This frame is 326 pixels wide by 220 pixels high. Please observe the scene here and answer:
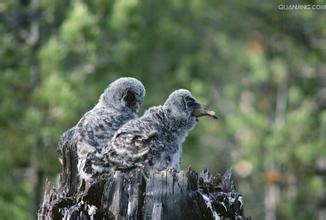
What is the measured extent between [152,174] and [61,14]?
43.5 ft

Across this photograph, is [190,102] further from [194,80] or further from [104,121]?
[194,80]

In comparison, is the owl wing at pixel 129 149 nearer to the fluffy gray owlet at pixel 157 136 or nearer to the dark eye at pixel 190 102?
the fluffy gray owlet at pixel 157 136

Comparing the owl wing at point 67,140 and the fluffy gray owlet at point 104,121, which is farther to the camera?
the owl wing at point 67,140

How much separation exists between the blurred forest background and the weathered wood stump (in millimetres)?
8840

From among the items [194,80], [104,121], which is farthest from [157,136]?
[194,80]

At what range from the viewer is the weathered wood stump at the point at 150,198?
290 inches

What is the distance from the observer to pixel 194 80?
1099 inches

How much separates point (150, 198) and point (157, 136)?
1241 millimetres

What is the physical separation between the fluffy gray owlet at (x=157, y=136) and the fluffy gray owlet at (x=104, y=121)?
28cm

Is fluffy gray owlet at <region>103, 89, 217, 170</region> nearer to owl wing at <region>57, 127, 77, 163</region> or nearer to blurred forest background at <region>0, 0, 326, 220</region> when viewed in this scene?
owl wing at <region>57, 127, 77, 163</region>

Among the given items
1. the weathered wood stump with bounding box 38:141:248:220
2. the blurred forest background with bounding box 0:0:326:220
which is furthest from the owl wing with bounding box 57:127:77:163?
the blurred forest background with bounding box 0:0:326:220

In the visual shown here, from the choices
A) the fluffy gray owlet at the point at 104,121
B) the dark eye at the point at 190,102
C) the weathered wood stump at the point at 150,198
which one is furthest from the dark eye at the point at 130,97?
the weathered wood stump at the point at 150,198

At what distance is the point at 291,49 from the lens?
2866 cm

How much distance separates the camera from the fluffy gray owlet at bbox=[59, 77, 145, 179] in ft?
27.9
